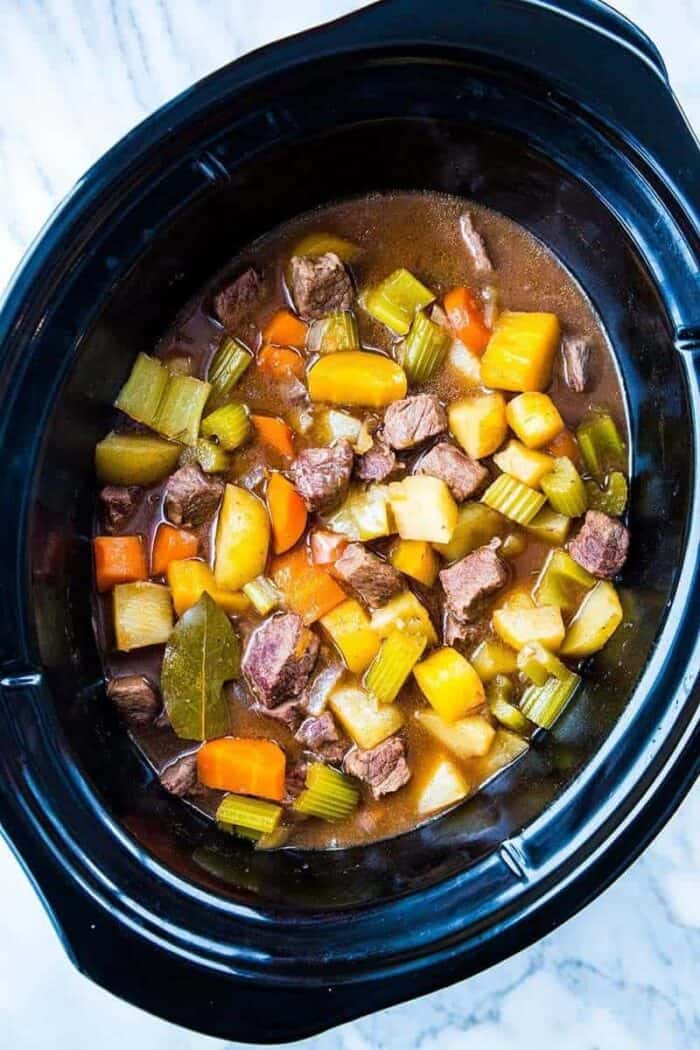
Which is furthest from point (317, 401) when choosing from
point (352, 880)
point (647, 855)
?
point (647, 855)

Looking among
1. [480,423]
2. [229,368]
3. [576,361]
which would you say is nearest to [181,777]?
[229,368]

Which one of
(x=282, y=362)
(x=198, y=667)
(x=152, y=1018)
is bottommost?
(x=152, y=1018)

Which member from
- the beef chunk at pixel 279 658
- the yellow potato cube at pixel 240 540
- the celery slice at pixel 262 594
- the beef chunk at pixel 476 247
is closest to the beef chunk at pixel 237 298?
the yellow potato cube at pixel 240 540

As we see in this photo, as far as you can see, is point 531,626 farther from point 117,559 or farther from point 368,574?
point 117,559

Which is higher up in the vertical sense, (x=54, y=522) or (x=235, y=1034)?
(x=54, y=522)

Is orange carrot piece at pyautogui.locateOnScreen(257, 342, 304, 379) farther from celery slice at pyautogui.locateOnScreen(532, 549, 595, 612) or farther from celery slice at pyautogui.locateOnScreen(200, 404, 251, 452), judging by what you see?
celery slice at pyautogui.locateOnScreen(532, 549, 595, 612)

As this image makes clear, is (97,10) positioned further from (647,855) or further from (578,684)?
(647,855)

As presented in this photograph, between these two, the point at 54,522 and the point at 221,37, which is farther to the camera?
the point at 221,37
